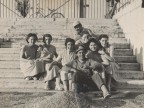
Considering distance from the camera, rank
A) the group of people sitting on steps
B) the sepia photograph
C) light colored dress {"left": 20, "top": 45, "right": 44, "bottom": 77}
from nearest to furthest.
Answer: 1. the sepia photograph
2. the group of people sitting on steps
3. light colored dress {"left": 20, "top": 45, "right": 44, "bottom": 77}

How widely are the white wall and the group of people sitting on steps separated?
54.7 inches

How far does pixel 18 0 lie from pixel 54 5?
1.81m

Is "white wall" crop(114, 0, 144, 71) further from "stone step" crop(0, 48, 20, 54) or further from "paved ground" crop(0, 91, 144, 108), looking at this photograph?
"stone step" crop(0, 48, 20, 54)

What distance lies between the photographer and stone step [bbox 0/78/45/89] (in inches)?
388

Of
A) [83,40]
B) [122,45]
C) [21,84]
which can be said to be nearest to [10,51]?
[21,84]

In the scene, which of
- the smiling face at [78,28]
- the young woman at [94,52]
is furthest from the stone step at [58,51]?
the young woman at [94,52]

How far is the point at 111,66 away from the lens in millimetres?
9336

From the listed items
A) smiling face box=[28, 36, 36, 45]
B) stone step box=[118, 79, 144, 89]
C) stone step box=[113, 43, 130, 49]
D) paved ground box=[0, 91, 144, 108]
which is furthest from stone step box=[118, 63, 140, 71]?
smiling face box=[28, 36, 36, 45]

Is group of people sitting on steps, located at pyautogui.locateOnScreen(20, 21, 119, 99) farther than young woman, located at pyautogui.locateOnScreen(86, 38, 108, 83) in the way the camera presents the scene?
No

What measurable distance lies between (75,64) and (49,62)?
90 centimetres

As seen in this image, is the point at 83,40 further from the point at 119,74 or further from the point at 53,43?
the point at 53,43

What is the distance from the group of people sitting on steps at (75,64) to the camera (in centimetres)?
905

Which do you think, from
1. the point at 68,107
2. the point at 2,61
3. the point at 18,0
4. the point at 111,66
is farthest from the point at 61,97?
the point at 18,0

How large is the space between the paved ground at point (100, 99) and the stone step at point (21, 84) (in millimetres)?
698
